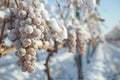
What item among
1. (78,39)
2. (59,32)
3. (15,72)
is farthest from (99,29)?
(59,32)

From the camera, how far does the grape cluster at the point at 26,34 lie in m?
1.85

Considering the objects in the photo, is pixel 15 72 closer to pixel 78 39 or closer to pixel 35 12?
pixel 78 39

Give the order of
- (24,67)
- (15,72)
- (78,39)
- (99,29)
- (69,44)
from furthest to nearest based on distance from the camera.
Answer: (99,29)
(15,72)
(78,39)
(69,44)
(24,67)

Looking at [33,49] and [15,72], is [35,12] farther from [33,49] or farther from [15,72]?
[15,72]

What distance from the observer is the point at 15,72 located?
23.9 ft

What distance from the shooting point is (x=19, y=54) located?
6.09ft

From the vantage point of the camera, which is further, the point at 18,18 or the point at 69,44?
the point at 69,44

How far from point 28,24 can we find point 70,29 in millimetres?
1848

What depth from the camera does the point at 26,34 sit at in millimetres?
1868

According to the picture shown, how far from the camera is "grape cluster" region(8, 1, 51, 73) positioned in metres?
1.85

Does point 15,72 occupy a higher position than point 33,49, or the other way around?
point 33,49

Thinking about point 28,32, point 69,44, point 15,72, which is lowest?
point 15,72

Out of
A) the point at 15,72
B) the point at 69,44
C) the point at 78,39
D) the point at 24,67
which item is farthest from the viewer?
the point at 15,72

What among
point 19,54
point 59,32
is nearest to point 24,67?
point 19,54
